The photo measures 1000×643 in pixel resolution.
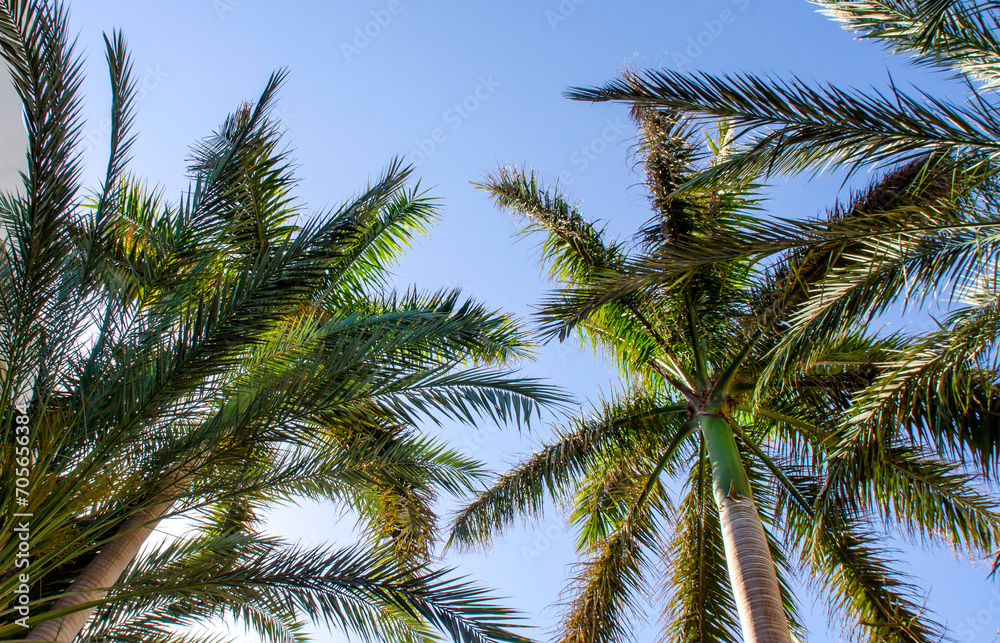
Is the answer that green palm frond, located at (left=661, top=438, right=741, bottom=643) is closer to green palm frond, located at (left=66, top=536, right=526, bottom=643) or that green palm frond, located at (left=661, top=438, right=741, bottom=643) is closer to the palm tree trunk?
the palm tree trunk

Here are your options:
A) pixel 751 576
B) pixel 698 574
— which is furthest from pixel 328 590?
pixel 698 574

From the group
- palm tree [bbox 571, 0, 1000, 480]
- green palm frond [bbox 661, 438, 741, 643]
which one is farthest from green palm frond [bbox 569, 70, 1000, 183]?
green palm frond [bbox 661, 438, 741, 643]

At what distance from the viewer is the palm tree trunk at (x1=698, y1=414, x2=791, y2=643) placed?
5801 mm

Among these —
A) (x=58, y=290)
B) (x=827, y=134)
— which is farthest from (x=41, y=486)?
(x=827, y=134)

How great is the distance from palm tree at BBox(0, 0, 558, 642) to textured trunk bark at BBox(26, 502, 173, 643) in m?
0.02

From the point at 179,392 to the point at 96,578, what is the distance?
2246 mm

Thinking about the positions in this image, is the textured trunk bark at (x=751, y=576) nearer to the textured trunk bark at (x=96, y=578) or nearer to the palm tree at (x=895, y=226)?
the palm tree at (x=895, y=226)

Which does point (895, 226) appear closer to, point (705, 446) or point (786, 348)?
point (786, 348)

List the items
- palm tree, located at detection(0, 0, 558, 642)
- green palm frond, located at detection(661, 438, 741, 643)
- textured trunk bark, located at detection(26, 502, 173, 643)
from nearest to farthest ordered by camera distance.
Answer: palm tree, located at detection(0, 0, 558, 642)
textured trunk bark, located at detection(26, 502, 173, 643)
green palm frond, located at detection(661, 438, 741, 643)

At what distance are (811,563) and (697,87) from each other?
5.14m

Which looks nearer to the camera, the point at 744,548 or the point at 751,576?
the point at 751,576

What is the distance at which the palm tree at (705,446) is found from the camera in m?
6.90

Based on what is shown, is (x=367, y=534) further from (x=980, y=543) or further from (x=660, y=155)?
(x=980, y=543)

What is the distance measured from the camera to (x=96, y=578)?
5594 millimetres
